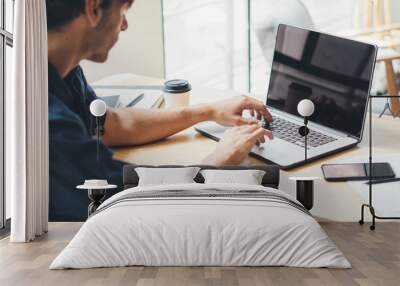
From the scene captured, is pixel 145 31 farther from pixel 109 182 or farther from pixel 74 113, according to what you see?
pixel 109 182

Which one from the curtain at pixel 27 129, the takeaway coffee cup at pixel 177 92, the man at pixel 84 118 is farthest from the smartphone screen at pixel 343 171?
the curtain at pixel 27 129

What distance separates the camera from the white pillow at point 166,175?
21.9ft

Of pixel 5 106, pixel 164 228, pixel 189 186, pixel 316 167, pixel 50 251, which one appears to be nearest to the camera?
pixel 164 228

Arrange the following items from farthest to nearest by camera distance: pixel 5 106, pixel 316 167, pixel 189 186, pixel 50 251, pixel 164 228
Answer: pixel 316 167 < pixel 5 106 < pixel 189 186 < pixel 50 251 < pixel 164 228

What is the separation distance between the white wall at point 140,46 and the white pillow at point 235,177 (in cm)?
148

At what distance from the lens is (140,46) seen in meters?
7.44

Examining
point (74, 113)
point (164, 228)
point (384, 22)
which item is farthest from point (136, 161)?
point (384, 22)

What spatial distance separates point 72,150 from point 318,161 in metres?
2.91

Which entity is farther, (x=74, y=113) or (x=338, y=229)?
(x=74, y=113)

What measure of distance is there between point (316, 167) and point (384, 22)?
1.90m

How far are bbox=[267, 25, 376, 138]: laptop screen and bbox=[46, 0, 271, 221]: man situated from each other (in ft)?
1.35

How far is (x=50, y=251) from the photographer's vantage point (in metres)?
5.19

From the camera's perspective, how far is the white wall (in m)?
7.42

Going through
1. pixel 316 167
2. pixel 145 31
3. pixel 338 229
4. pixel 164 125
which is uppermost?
pixel 145 31
